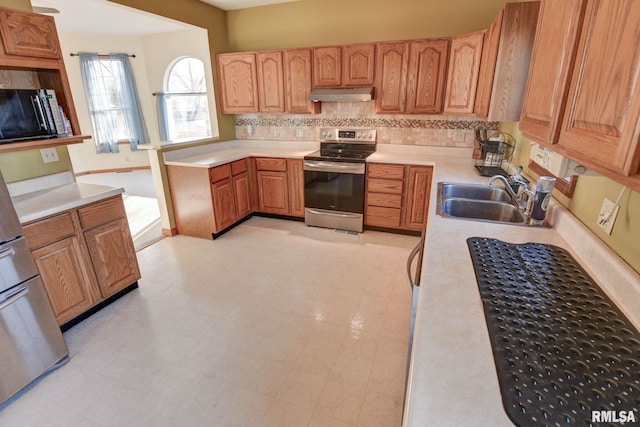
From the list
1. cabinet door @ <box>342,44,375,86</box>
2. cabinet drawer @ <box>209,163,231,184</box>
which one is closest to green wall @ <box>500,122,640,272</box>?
cabinet door @ <box>342,44,375,86</box>

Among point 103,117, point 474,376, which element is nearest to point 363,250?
point 474,376

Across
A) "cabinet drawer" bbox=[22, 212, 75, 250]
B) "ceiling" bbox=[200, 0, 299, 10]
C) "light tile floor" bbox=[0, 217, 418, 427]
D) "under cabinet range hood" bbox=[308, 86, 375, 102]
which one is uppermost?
"ceiling" bbox=[200, 0, 299, 10]

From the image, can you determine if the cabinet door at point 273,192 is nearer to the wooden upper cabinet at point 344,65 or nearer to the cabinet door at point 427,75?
the wooden upper cabinet at point 344,65

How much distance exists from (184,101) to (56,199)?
173 inches

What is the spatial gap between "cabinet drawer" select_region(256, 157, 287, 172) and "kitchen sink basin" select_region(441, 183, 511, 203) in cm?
205

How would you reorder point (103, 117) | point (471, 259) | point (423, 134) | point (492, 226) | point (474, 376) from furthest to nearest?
point (103, 117)
point (423, 134)
point (492, 226)
point (471, 259)
point (474, 376)

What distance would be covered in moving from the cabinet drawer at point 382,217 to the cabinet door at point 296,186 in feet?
2.79

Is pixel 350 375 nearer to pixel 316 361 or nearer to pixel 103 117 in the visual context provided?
pixel 316 361

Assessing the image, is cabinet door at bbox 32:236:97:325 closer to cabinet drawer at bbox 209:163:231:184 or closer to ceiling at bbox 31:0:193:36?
cabinet drawer at bbox 209:163:231:184

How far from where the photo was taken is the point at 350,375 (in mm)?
1780

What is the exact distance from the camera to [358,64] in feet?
11.2

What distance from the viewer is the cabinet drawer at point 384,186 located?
11.1 ft

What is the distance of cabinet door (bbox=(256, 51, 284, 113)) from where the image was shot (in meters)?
3.70

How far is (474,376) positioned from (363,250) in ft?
8.33
